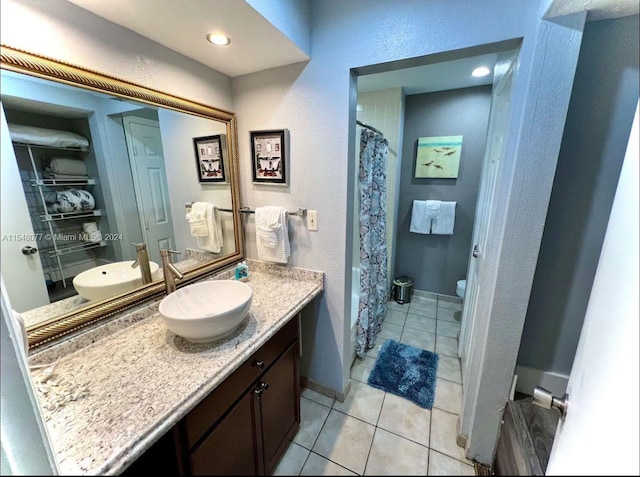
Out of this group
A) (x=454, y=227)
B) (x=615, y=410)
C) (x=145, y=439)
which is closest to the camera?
(x=615, y=410)

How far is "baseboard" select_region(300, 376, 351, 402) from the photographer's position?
1.71 metres

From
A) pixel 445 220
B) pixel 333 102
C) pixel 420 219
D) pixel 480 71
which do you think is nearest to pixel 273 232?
pixel 333 102

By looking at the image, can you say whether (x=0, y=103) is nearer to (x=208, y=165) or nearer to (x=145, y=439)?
(x=208, y=165)

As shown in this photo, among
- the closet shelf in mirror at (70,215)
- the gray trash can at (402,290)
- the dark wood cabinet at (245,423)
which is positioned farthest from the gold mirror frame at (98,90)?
the gray trash can at (402,290)

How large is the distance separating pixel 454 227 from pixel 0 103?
126 inches

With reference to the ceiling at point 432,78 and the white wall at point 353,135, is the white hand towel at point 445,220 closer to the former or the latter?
the ceiling at point 432,78

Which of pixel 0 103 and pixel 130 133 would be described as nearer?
pixel 0 103

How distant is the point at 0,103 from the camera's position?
779 millimetres

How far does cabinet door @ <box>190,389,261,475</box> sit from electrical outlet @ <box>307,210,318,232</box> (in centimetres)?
87

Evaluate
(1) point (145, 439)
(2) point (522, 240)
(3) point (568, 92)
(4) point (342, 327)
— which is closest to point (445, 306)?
(4) point (342, 327)

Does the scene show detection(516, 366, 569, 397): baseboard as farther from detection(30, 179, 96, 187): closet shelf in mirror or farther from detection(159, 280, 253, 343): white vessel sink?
detection(30, 179, 96, 187): closet shelf in mirror

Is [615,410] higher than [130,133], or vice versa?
[130,133]

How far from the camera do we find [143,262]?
1220 millimetres

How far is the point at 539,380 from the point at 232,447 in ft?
4.49
